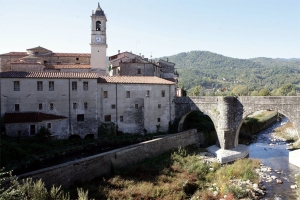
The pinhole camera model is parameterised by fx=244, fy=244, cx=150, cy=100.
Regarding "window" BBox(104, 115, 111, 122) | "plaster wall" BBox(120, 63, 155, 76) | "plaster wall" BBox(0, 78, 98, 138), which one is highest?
"plaster wall" BBox(120, 63, 155, 76)

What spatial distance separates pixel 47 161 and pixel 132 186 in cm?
808

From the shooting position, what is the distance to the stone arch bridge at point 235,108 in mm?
24000

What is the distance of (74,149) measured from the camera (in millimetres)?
23516

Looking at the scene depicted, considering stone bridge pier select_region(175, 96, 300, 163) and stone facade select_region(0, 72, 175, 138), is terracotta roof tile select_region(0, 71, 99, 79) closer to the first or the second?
stone facade select_region(0, 72, 175, 138)

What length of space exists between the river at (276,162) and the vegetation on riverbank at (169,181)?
162cm

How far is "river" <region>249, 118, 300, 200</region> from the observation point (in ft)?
59.6

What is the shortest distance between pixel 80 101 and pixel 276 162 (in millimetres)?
21587

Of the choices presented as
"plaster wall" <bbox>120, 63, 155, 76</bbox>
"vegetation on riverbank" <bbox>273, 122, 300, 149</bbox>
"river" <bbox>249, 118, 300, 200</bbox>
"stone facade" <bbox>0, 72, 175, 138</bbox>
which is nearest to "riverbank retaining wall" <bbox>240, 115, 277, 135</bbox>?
"river" <bbox>249, 118, 300, 200</bbox>

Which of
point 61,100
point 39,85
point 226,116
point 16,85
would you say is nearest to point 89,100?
point 61,100

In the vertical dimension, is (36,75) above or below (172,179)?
above

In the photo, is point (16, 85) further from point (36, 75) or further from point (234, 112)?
point (234, 112)

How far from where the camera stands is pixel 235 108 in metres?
27.1

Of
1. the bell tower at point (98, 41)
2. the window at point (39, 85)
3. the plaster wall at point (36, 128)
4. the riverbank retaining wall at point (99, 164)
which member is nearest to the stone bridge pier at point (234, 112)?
the riverbank retaining wall at point (99, 164)

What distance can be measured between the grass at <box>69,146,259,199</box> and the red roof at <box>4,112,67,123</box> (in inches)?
413
